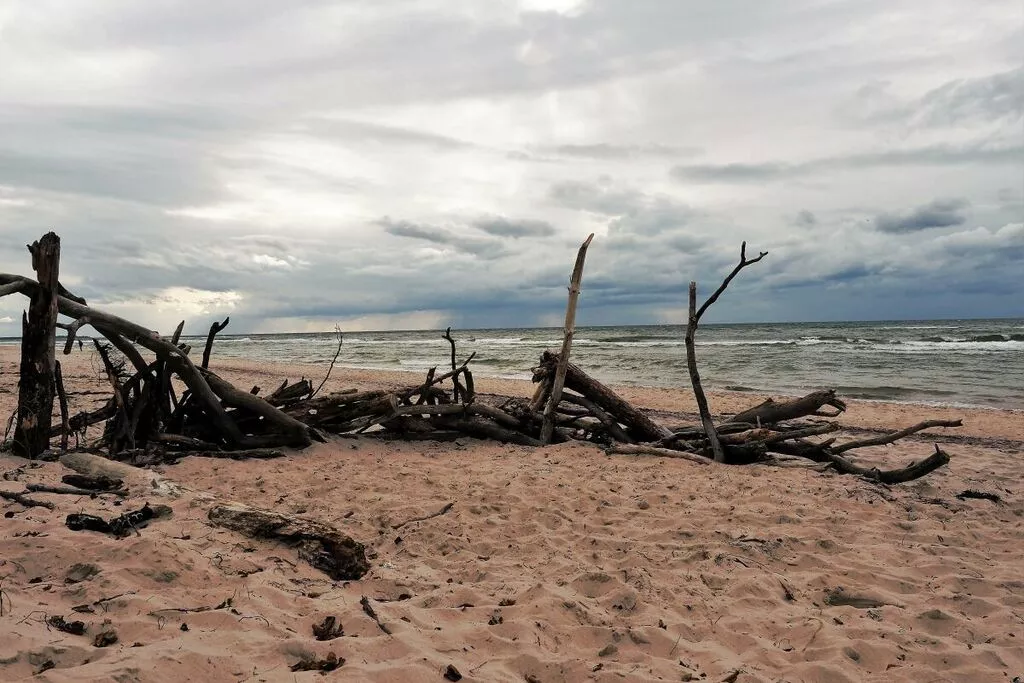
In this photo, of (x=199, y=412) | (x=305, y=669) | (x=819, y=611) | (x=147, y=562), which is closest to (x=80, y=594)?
(x=147, y=562)

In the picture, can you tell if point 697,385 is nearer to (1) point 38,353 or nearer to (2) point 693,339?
(2) point 693,339

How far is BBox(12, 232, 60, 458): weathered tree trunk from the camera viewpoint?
5539 millimetres

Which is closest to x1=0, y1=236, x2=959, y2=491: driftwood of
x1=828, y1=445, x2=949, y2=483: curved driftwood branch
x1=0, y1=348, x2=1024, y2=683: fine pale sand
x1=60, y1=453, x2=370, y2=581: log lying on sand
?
x1=828, y1=445, x2=949, y2=483: curved driftwood branch

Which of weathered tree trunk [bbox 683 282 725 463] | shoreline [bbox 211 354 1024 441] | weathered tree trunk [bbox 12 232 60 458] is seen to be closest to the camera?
weathered tree trunk [bbox 12 232 60 458]

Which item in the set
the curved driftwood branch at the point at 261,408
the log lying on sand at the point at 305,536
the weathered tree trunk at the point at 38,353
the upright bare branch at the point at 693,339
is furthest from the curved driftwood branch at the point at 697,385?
the weathered tree trunk at the point at 38,353

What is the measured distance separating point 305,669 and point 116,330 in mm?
5112

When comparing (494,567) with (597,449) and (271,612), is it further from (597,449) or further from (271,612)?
(597,449)

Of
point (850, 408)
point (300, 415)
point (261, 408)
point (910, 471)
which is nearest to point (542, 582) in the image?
point (261, 408)

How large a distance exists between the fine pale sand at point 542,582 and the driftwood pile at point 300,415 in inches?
28.7

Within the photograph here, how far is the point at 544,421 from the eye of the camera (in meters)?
8.68

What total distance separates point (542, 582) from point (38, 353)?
4644mm

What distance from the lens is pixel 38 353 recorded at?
5523 millimetres

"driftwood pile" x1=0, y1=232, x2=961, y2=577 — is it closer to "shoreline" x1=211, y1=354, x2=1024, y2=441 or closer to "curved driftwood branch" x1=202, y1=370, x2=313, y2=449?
"curved driftwood branch" x1=202, y1=370, x2=313, y2=449

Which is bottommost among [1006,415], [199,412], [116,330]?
[1006,415]
